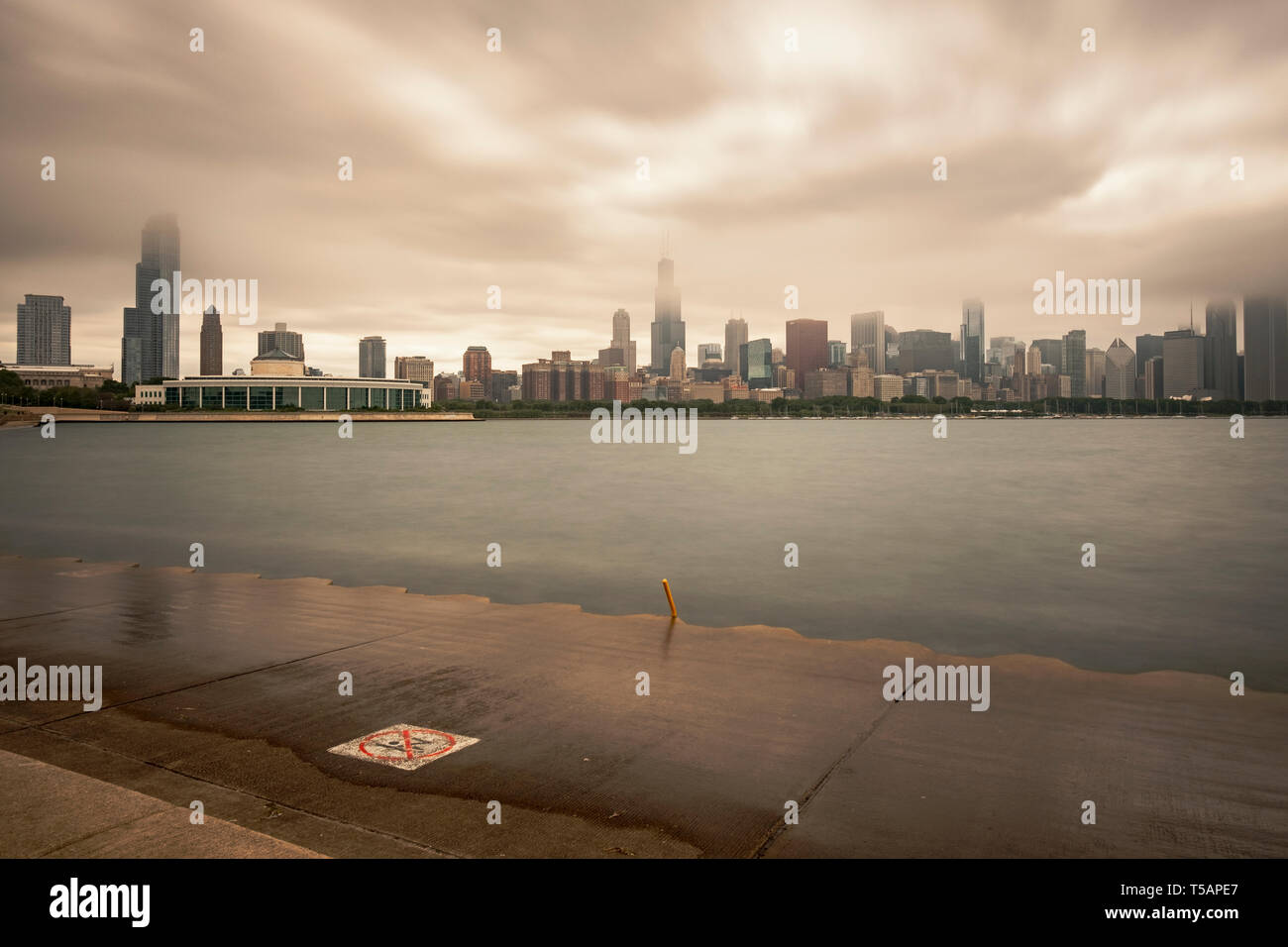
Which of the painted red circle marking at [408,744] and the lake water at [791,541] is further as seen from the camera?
the lake water at [791,541]

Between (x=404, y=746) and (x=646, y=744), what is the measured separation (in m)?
2.76

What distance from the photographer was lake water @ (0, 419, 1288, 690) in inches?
905

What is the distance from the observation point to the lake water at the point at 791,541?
905 inches

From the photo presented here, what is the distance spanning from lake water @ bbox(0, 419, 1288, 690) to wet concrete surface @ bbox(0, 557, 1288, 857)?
846 centimetres

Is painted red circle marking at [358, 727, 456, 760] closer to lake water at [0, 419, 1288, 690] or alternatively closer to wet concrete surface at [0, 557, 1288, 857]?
wet concrete surface at [0, 557, 1288, 857]

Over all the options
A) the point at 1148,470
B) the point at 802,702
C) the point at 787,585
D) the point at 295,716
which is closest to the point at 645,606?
the point at 787,585

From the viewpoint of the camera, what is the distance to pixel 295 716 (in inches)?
410

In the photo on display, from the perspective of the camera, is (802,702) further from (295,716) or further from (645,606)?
(645,606)

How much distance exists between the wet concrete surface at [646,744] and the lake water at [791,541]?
27.8ft

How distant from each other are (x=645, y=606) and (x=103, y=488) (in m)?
58.8

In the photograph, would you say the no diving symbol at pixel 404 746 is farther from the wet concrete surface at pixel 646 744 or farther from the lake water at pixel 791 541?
the lake water at pixel 791 541

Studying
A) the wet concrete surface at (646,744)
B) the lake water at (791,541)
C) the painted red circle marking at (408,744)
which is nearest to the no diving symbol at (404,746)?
the painted red circle marking at (408,744)

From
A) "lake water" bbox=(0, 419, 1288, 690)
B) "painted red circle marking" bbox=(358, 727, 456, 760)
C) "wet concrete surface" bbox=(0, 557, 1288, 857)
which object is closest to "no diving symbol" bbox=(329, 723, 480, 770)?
"painted red circle marking" bbox=(358, 727, 456, 760)
